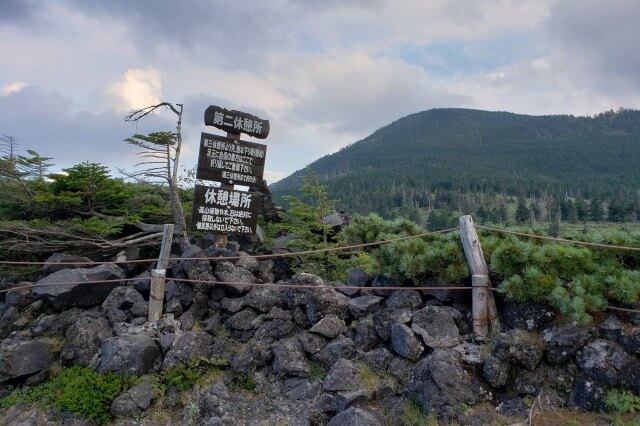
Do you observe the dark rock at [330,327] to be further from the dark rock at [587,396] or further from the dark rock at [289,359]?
the dark rock at [587,396]

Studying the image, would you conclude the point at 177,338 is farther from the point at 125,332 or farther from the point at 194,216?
the point at 194,216

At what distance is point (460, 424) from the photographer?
5.22m

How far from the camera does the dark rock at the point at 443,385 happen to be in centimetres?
541

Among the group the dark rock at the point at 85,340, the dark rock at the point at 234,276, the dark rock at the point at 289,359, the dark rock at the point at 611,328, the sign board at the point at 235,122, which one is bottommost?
the dark rock at the point at 85,340

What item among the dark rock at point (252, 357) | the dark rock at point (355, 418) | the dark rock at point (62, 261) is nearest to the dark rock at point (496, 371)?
the dark rock at point (355, 418)

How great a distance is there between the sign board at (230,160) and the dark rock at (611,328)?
718cm

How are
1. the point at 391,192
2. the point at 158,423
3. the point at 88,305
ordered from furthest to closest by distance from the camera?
the point at 391,192
the point at 88,305
the point at 158,423

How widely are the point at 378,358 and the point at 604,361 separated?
114 inches

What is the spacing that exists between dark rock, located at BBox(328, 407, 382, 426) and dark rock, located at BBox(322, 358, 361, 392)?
17.0 inches

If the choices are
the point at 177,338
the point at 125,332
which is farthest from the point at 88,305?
the point at 177,338

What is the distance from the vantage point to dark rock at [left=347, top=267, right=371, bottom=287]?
814cm

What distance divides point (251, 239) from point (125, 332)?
14.3 feet

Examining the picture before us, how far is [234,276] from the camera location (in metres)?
8.26

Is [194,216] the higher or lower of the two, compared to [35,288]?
higher
